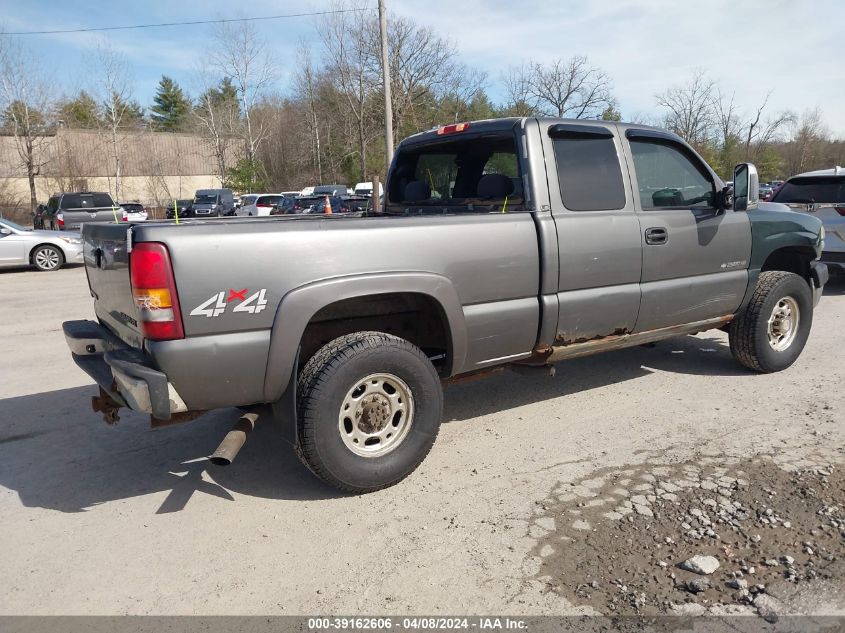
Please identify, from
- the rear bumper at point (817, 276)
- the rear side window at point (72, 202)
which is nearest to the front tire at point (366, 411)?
the rear bumper at point (817, 276)

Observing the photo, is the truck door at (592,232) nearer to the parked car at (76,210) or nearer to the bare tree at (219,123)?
the parked car at (76,210)

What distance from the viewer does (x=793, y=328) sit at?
19.1 feet

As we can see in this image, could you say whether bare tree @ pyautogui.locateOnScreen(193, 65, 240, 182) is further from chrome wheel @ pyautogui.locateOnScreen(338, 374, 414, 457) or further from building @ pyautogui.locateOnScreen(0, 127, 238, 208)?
chrome wheel @ pyautogui.locateOnScreen(338, 374, 414, 457)

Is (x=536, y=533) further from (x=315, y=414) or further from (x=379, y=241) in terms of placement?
(x=379, y=241)

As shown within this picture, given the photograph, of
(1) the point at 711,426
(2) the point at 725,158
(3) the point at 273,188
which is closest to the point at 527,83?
(2) the point at 725,158

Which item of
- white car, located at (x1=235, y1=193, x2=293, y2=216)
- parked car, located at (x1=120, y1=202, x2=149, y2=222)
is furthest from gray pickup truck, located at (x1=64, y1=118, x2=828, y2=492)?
white car, located at (x1=235, y1=193, x2=293, y2=216)

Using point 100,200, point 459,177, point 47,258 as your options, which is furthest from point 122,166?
point 459,177

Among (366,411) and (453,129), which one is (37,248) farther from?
(366,411)

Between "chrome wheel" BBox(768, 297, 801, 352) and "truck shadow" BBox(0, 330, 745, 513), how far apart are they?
16.1 inches

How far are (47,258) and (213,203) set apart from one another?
16.8 m

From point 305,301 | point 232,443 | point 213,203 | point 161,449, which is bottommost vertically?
point 161,449

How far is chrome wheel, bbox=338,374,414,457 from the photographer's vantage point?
3.55 metres

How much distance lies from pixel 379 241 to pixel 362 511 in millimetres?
1471

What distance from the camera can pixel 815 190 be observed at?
398 inches
